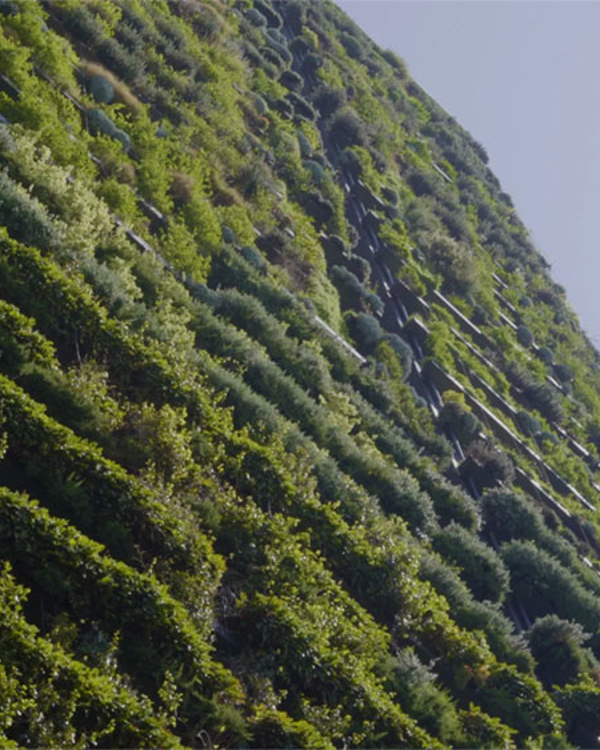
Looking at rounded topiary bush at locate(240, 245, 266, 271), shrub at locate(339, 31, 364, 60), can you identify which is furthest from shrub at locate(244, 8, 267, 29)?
rounded topiary bush at locate(240, 245, 266, 271)

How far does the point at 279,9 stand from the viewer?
35.2m

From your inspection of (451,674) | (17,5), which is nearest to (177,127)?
(17,5)

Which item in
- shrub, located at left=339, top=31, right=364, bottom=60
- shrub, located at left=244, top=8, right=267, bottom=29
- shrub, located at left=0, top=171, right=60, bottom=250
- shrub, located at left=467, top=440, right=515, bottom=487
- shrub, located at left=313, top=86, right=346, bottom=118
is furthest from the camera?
shrub, located at left=339, top=31, right=364, bottom=60

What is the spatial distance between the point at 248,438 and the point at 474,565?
4697 millimetres

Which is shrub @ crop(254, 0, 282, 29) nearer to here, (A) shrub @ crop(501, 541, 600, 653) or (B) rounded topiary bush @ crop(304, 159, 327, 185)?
(B) rounded topiary bush @ crop(304, 159, 327, 185)

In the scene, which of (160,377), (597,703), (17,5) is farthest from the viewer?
(17,5)

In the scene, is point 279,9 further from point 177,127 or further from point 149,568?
point 149,568

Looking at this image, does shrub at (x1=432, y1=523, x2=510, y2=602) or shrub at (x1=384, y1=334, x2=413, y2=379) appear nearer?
shrub at (x1=432, y1=523, x2=510, y2=602)

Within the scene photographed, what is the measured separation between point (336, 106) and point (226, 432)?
2036 centimetres

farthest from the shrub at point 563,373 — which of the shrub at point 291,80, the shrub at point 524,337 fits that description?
the shrub at point 291,80

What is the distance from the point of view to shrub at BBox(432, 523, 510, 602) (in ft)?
51.2

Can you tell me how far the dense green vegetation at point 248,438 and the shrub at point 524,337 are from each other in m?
0.09

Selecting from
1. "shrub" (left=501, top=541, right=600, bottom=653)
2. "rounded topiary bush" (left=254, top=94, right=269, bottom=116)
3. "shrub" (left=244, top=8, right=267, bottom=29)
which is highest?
"shrub" (left=244, top=8, right=267, bottom=29)

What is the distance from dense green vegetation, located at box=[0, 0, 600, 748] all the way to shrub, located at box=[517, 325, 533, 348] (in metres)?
0.09
